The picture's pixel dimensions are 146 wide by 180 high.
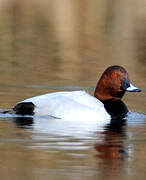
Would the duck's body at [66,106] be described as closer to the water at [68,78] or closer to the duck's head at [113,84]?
the water at [68,78]

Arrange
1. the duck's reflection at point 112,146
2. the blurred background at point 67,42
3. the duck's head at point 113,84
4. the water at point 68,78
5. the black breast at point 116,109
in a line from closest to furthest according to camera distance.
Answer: the water at point 68,78, the duck's reflection at point 112,146, the black breast at point 116,109, the duck's head at point 113,84, the blurred background at point 67,42

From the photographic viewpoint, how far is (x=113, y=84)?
11906mm

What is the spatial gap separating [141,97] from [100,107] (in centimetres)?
163

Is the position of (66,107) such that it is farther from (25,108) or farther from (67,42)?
(67,42)

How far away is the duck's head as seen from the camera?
11.8m

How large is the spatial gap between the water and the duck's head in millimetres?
315

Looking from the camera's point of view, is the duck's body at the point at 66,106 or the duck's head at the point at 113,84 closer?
the duck's body at the point at 66,106

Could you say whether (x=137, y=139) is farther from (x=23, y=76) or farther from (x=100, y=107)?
(x=23, y=76)

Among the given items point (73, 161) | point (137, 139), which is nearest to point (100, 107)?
point (137, 139)

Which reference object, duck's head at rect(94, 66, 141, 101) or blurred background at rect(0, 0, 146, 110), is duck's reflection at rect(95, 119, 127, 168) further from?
blurred background at rect(0, 0, 146, 110)

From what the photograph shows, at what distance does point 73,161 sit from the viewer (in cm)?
844

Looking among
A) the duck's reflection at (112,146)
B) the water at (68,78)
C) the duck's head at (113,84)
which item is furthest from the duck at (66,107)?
the duck's head at (113,84)

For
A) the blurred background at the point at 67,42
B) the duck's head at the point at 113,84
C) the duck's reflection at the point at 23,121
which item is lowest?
the blurred background at the point at 67,42

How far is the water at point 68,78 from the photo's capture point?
8312 millimetres
